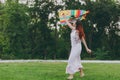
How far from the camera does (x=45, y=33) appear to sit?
3064cm

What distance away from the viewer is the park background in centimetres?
3022

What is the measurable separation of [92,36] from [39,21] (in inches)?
143

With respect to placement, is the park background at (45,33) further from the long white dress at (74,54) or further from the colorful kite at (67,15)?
the long white dress at (74,54)

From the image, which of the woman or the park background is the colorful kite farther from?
the park background

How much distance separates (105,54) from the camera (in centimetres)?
2947

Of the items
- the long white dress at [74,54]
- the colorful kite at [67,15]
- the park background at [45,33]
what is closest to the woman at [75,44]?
the long white dress at [74,54]

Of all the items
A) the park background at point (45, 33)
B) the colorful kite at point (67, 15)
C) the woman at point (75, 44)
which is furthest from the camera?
the park background at point (45, 33)

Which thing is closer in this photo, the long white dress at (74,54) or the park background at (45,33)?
the long white dress at (74,54)

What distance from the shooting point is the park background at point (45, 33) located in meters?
30.2

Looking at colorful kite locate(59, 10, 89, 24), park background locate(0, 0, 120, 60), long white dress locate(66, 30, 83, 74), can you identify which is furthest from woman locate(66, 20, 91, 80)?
park background locate(0, 0, 120, 60)

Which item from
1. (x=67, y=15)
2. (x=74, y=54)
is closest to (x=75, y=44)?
(x=74, y=54)

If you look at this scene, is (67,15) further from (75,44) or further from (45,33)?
(45,33)

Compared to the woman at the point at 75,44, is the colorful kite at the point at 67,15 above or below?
above

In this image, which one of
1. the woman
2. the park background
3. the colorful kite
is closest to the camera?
the woman
